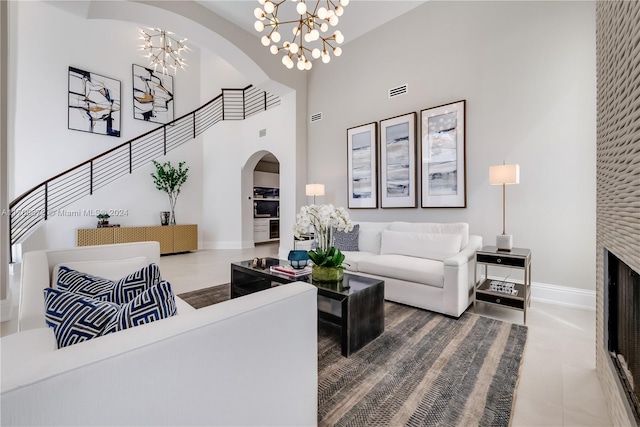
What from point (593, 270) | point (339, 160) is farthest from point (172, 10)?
Answer: point (593, 270)

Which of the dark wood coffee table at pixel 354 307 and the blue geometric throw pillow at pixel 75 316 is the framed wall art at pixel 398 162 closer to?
the dark wood coffee table at pixel 354 307

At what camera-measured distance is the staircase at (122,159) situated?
17.0 ft

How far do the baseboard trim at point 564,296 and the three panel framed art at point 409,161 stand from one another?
4.29 feet

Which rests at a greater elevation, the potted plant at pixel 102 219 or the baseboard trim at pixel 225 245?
the potted plant at pixel 102 219

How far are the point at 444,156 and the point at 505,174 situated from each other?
1074 millimetres

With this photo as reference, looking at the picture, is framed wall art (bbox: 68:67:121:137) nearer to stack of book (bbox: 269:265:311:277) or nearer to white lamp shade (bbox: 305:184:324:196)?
white lamp shade (bbox: 305:184:324:196)

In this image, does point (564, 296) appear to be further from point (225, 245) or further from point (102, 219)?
point (102, 219)

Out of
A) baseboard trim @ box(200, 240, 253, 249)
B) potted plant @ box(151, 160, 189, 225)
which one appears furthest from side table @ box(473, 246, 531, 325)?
potted plant @ box(151, 160, 189, 225)

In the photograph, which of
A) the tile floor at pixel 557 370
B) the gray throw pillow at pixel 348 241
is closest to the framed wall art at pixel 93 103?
the tile floor at pixel 557 370

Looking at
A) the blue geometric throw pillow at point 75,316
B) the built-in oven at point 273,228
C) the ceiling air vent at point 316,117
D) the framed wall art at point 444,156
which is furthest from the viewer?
the built-in oven at point 273,228

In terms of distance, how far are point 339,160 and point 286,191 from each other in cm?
142

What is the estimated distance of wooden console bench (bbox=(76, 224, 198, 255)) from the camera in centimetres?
546

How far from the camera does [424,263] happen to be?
9.88 ft

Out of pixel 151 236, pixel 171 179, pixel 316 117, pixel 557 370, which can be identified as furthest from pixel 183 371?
pixel 171 179
